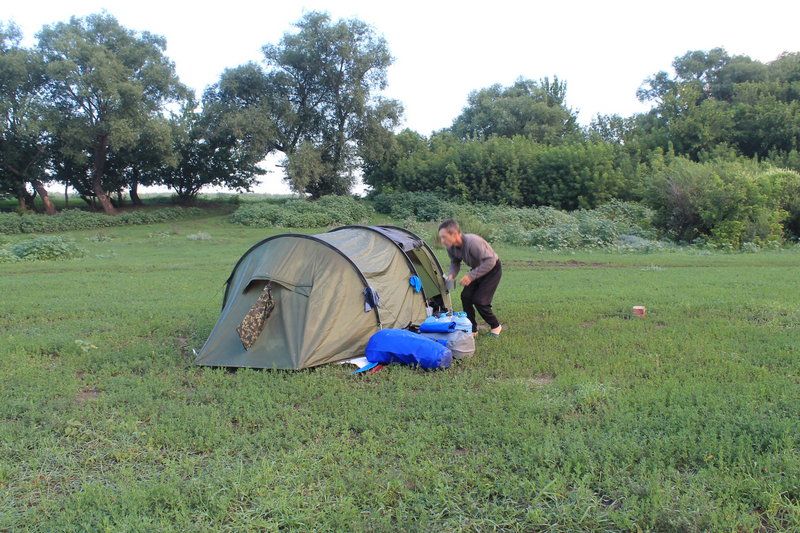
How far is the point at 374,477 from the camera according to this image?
150 inches

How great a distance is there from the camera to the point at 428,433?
4.45 m

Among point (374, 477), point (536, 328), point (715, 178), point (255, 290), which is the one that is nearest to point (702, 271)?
point (536, 328)

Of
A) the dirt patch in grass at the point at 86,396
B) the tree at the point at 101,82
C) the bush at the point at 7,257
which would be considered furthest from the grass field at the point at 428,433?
the tree at the point at 101,82

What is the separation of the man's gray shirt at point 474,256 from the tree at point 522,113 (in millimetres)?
37381

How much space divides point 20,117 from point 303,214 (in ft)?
48.1

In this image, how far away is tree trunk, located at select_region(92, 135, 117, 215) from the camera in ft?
104

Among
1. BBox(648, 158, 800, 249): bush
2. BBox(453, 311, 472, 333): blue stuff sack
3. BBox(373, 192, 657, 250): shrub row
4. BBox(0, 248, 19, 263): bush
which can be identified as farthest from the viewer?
BBox(648, 158, 800, 249): bush

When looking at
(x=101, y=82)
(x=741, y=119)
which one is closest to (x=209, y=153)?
(x=101, y=82)

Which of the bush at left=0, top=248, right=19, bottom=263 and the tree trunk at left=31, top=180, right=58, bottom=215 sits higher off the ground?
the tree trunk at left=31, top=180, right=58, bottom=215

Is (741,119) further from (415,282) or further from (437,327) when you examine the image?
(437,327)

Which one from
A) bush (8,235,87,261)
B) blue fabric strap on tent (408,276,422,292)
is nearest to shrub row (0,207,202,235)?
bush (8,235,87,261)

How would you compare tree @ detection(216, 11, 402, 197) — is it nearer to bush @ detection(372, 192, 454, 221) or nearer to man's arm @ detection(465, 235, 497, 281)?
bush @ detection(372, 192, 454, 221)

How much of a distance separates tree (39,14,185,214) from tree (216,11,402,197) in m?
4.55

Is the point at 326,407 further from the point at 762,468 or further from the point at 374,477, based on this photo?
the point at 762,468
